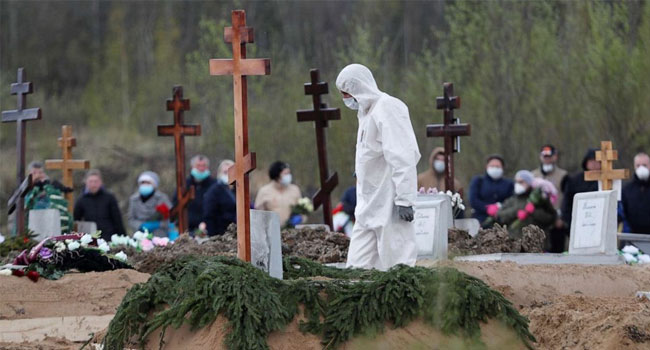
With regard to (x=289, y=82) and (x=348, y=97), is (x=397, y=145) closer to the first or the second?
(x=348, y=97)

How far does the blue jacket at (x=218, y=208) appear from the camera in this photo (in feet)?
64.5

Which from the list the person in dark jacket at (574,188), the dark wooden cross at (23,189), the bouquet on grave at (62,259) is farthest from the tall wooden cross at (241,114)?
the dark wooden cross at (23,189)

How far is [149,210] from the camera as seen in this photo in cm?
2142

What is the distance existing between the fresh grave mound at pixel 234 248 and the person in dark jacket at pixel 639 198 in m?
4.49

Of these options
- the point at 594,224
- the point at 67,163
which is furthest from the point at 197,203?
the point at 594,224

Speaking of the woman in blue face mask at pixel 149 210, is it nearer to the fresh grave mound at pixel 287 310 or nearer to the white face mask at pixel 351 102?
the white face mask at pixel 351 102

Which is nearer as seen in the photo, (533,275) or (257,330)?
(257,330)

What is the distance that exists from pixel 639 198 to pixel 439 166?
279 centimetres

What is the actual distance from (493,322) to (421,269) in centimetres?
69

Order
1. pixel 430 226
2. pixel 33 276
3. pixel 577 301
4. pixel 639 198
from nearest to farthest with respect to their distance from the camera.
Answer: pixel 577 301 < pixel 33 276 < pixel 430 226 < pixel 639 198

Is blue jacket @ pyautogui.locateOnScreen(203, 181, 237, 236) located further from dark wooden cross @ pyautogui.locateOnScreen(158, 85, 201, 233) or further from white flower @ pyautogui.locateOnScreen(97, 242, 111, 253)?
white flower @ pyautogui.locateOnScreen(97, 242, 111, 253)

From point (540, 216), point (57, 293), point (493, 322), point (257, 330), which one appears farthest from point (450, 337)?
point (540, 216)

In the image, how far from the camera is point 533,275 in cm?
1370

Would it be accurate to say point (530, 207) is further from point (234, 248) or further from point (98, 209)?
point (98, 209)
